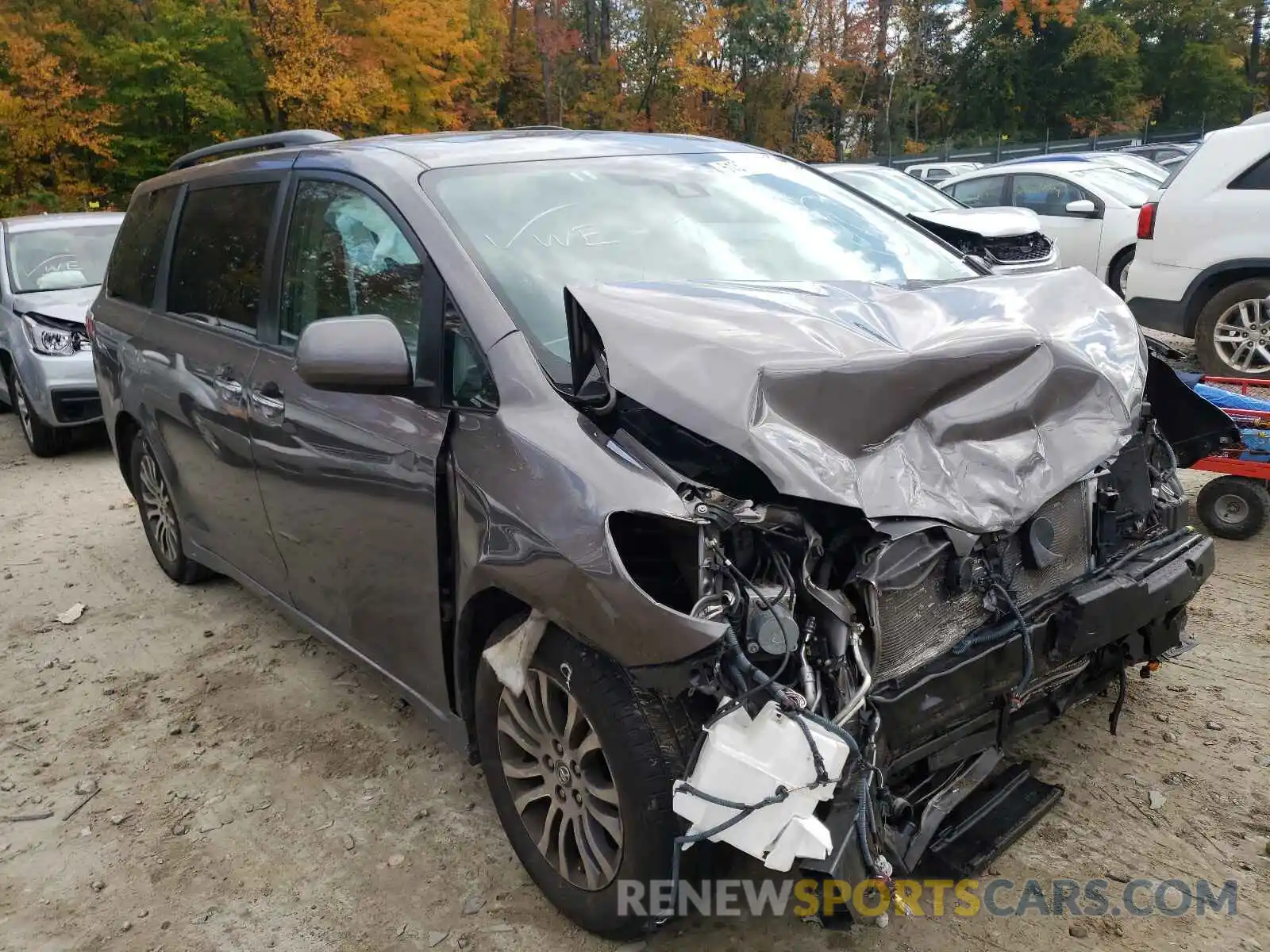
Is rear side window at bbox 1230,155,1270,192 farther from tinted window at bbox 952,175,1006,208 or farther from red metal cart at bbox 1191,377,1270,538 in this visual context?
tinted window at bbox 952,175,1006,208

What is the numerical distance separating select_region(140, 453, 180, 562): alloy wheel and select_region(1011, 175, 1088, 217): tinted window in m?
9.21

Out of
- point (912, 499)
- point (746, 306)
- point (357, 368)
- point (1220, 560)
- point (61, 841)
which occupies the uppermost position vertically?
point (746, 306)

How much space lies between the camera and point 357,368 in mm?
2541

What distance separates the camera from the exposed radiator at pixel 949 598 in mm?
2217

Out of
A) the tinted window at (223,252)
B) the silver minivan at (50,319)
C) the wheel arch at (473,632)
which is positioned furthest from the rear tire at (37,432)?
the wheel arch at (473,632)

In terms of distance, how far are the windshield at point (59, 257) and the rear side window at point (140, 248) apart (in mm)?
3917

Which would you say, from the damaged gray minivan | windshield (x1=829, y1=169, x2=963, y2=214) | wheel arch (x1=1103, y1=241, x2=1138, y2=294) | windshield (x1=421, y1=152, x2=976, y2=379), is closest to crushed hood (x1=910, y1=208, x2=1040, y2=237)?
windshield (x1=421, y1=152, x2=976, y2=379)

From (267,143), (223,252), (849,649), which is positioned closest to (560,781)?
(849,649)

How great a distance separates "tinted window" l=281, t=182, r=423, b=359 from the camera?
282 centimetres

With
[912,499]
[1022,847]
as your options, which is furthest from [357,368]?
[1022,847]

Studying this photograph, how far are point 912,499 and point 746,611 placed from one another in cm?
44

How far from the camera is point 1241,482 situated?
462 cm

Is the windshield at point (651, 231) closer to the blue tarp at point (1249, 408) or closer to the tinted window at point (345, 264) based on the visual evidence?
the tinted window at point (345, 264)

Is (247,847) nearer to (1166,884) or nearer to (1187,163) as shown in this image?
(1166,884)
